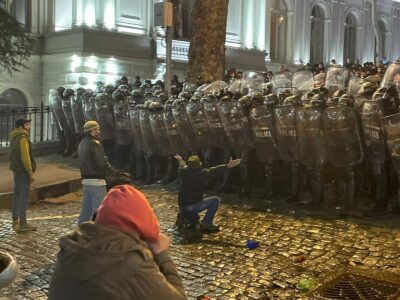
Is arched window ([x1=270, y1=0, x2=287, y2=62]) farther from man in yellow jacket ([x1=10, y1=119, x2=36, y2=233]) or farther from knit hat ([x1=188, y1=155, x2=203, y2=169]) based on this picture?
knit hat ([x1=188, y1=155, x2=203, y2=169])

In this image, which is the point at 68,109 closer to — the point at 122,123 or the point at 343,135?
the point at 122,123

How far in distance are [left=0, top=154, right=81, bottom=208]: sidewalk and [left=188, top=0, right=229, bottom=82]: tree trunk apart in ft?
13.9

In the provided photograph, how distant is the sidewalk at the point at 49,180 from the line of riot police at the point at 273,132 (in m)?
1.21

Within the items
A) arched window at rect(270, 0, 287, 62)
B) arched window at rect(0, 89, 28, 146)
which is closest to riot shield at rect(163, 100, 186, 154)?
arched window at rect(0, 89, 28, 146)

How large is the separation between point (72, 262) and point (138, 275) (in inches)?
11.0

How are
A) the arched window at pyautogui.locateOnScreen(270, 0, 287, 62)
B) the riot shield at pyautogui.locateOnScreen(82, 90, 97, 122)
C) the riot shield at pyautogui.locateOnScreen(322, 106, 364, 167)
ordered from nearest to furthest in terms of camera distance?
1. the riot shield at pyautogui.locateOnScreen(322, 106, 364, 167)
2. the riot shield at pyautogui.locateOnScreen(82, 90, 97, 122)
3. the arched window at pyautogui.locateOnScreen(270, 0, 287, 62)

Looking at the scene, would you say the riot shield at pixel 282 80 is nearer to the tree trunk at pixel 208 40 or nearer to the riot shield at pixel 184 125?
the riot shield at pixel 184 125

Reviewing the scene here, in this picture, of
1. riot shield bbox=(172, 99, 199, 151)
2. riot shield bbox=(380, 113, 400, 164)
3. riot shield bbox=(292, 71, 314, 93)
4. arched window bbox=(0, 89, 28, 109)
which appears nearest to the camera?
riot shield bbox=(380, 113, 400, 164)

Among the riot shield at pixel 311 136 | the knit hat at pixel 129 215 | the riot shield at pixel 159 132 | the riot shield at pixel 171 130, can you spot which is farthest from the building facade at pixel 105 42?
the knit hat at pixel 129 215

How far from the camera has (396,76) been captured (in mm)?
10734

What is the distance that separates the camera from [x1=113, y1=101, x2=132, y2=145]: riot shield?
12.8 metres

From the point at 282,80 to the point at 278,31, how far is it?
54.1ft

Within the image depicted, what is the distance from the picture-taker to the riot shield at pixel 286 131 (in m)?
9.50

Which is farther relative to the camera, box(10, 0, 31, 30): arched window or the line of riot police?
box(10, 0, 31, 30): arched window
